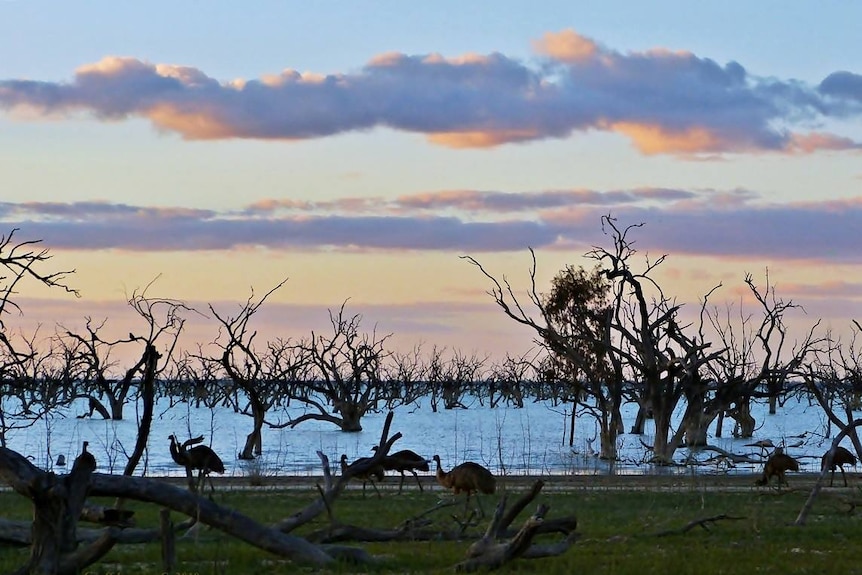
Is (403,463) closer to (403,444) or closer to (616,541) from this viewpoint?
(616,541)

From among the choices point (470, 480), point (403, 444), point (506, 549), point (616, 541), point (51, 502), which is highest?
point (51, 502)

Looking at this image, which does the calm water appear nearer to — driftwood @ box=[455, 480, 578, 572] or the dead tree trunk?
the dead tree trunk

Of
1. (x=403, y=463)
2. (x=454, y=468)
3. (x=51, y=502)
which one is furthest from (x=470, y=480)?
(x=51, y=502)

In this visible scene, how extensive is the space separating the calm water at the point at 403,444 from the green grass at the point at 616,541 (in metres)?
4.57

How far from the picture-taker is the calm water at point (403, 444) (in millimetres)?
37113

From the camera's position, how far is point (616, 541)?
15039 millimetres

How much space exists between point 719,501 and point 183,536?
11.2 metres

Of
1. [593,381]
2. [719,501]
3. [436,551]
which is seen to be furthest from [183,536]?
[593,381]

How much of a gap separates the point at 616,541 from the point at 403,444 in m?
45.6

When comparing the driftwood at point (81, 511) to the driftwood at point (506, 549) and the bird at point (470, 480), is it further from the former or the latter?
the bird at point (470, 480)

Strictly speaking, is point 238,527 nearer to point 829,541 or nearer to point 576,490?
point 829,541

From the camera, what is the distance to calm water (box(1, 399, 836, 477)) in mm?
37113

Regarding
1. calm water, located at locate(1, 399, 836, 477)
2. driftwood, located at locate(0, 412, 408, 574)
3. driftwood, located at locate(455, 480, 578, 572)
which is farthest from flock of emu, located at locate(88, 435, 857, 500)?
driftwood, located at locate(455, 480, 578, 572)

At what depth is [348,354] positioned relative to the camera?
57312 millimetres
